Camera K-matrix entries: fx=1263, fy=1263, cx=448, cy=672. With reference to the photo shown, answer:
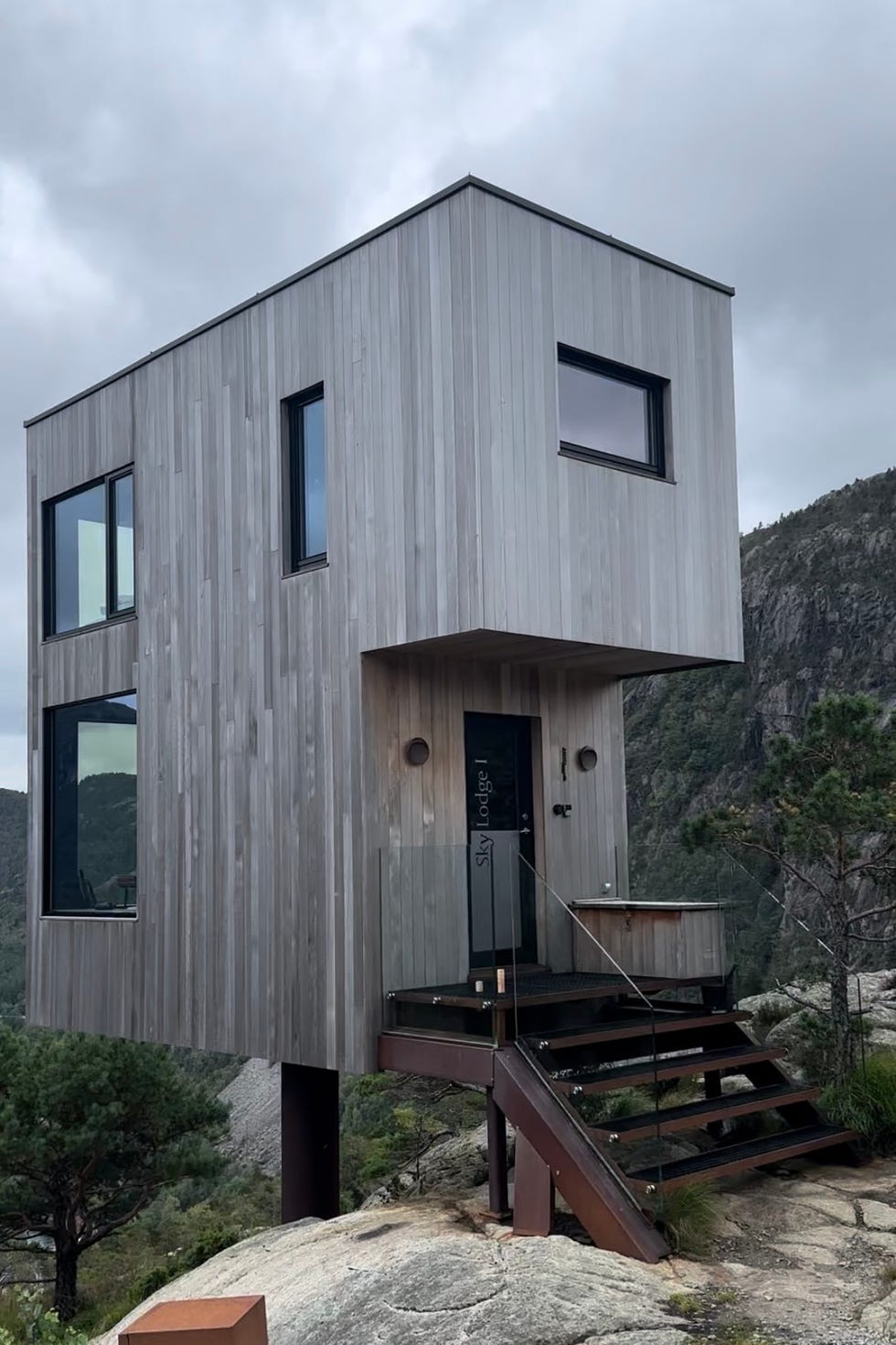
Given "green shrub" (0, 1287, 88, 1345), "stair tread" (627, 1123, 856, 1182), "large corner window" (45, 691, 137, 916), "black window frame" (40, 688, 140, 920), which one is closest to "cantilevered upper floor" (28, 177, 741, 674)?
"large corner window" (45, 691, 137, 916)

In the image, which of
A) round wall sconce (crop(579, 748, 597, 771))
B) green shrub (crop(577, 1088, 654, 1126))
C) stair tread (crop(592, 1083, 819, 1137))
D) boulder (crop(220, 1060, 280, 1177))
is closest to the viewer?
stair tread (crop(592, 1083, 819, 1137))

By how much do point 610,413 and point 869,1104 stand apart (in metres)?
4.92

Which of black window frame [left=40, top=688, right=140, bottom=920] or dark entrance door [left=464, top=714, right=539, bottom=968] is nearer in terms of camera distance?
dark entrance door [left=464, top=714, right=539, bottom=968]

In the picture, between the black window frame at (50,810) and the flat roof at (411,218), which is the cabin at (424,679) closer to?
the flat roof at (411,218)

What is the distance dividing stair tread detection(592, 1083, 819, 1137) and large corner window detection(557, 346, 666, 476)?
4.17m

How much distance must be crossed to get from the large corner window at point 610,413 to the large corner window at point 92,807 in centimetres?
446

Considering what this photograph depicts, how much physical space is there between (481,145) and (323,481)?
15.5 feet

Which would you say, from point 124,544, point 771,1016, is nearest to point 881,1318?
point 771,1016

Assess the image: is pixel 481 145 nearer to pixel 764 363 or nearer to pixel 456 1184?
pixel 456 1184

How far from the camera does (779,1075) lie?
8352 mm

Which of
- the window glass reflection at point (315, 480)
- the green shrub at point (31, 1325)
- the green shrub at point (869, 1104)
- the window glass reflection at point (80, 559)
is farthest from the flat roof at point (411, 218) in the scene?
the green shrub at point (31, 1325)

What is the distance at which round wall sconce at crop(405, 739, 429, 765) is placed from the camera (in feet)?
28.3

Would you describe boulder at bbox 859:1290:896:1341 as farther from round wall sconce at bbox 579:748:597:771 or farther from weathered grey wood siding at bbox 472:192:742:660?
round wall sconce at bbox 579:748:597:771

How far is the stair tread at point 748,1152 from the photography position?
686 cm
